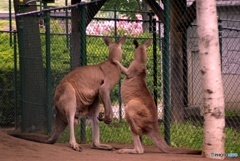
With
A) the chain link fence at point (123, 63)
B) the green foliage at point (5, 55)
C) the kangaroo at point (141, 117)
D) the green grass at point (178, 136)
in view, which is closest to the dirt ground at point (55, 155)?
the kangaroo at point (141, 117)

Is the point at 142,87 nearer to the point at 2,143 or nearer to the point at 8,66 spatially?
the point at 2,143

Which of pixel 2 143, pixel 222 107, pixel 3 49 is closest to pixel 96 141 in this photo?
pixel 2 143

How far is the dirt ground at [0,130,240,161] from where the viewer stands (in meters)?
8.55

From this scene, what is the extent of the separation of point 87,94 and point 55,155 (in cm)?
175

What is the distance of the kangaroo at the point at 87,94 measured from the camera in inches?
399

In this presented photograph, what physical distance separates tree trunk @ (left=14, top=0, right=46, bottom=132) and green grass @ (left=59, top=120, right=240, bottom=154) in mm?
1100

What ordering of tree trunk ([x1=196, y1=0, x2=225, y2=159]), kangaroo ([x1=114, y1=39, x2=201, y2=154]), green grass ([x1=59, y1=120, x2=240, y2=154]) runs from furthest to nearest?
green grass ([x1=59, y1=120, x2=240, y2=154]), kangaroo ([x1=114, y1=39, x2=201, y2=154]), tree trunk ([x1=196, y1=0, x2=225, y2=159])

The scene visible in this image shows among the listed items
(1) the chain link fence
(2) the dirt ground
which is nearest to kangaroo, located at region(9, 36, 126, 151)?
(2) the dirt ground

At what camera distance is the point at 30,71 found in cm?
1331

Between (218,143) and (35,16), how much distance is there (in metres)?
5.57

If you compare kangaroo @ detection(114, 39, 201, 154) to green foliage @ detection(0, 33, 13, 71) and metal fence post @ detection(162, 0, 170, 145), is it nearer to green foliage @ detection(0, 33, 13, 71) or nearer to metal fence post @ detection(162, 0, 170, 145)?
metal fence post @ detection(162, 0, 170, 145)

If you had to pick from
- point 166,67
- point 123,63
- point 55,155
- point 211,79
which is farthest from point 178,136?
point 55,155

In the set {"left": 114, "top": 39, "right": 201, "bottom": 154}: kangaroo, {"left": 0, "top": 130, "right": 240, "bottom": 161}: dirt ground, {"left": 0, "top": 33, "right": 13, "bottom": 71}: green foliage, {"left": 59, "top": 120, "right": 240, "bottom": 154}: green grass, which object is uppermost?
{"left": 0, "top": 33, "right": 13, "bottom": 71}: green foliage

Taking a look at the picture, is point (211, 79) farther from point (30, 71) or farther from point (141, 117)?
point (30, 71)
